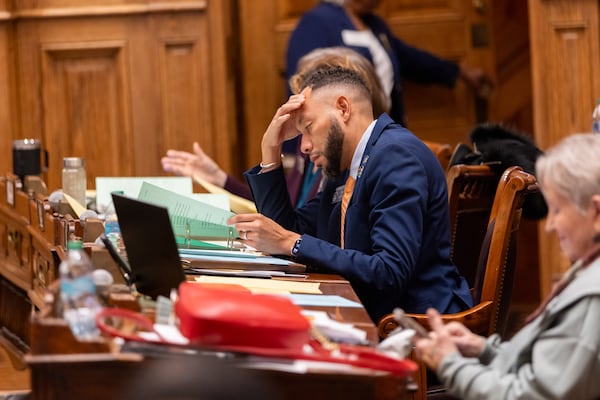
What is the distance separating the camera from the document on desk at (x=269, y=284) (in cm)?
235

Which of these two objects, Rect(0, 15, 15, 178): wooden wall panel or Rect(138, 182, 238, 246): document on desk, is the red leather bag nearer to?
Rect(138, 182, 238, 246): document on desk

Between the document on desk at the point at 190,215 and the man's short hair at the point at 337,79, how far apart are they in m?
0.45

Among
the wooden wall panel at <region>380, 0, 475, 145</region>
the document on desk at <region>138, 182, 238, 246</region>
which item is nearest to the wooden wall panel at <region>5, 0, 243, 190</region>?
the wooden wall panel at <region>380, 0, 475, 145</region>

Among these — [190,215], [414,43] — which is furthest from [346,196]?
[414,43]

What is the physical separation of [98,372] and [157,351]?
0.09 meters

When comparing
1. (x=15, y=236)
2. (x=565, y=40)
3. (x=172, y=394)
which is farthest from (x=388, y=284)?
(x=565, y=40)

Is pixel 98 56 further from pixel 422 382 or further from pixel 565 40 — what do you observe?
pixel 422 382

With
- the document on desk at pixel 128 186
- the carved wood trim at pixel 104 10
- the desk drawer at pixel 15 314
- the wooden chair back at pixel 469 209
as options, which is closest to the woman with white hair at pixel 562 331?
the wooden chair back at pixel 469 209

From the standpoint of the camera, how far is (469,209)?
3.34 meters

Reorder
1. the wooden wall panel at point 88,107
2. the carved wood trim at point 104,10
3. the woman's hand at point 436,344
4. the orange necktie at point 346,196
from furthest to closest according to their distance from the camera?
the wooden wall panel at point 88,107
the carved wood trim at point 104,10
the orange necktie at point 346,196
the woman's hand at point 436,344

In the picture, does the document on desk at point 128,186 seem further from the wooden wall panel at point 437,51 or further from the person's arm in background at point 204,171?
the wooden wall panel at point 437,51

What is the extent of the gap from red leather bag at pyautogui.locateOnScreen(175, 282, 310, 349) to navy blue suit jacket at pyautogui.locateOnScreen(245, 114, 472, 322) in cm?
84

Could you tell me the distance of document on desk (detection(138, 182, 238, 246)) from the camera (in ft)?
9.26

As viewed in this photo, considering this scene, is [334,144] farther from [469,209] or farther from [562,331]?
[562,331]
